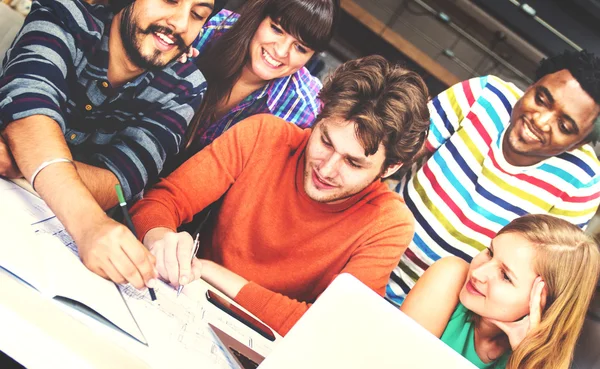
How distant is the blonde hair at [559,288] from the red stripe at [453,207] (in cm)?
8

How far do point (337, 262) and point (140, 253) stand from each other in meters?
0.55

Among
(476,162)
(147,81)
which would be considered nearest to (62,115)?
(147,81)

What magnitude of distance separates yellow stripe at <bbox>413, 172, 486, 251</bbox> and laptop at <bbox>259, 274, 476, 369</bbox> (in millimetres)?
484

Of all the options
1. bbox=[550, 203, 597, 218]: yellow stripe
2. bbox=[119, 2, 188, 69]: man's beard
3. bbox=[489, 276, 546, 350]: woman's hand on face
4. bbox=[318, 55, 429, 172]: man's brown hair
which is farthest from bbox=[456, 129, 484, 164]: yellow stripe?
bbox=[119, 2, 188, 69]: man's beard

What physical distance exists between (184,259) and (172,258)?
0.03 m

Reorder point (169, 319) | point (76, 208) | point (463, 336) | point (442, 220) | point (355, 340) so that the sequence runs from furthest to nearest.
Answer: point (442, 220) → point (463, 336) → point (76, 208) → point (169, 319) → point (355, 340)

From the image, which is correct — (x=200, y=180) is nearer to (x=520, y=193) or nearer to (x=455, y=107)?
(x=455, y=107)

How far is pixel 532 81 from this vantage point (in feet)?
4.14

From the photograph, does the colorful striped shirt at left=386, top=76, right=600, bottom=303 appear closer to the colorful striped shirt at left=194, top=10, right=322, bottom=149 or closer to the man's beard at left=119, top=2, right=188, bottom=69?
the colorful striped shirt at left=194, top=10, right=322, bottom=149

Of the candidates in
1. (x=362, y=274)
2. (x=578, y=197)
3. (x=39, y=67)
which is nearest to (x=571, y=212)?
(x=578, y=197)

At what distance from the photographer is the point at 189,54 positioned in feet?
4.34

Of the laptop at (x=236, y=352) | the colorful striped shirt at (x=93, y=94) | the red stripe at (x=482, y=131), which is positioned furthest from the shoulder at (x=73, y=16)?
the red stripe at (x=482, y=131)

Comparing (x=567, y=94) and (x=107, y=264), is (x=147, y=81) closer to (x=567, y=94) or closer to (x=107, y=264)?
(x=107, y=264)

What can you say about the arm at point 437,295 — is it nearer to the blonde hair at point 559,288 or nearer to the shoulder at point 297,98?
the blonde hair at point 559,288
